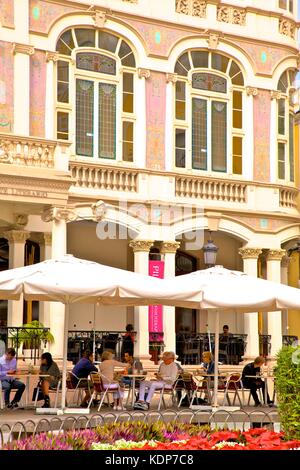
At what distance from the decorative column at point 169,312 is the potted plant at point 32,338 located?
4012 millimetres

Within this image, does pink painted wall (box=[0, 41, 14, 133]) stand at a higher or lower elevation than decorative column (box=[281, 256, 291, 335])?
higher

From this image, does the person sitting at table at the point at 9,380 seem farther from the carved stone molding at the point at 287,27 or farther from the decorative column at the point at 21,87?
the carved stone molding at the point at 287,27

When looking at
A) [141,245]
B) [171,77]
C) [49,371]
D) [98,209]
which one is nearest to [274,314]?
[141,245]

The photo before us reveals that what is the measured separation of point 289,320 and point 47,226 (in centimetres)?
908

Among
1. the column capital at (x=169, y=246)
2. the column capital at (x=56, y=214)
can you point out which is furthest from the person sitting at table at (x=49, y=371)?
the column capital at (x=169, y=246)

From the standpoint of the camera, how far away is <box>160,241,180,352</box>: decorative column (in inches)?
1062

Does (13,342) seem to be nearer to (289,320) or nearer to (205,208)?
(205,208)

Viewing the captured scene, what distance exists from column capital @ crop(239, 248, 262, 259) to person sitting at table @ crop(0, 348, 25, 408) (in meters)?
10.6

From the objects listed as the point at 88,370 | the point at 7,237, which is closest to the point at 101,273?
the point at 88,370

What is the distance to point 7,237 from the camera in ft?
84.5

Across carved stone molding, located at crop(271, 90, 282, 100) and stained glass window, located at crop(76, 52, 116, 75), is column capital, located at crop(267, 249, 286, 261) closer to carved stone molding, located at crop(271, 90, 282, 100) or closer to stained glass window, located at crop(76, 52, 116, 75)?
carved stone molding, located at crop(271, 90, 282, 100)

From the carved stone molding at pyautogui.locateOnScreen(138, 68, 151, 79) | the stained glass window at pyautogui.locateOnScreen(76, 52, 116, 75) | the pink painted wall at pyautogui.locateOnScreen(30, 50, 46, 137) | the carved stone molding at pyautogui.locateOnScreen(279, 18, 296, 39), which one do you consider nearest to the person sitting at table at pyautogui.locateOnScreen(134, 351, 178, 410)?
the pink painted wall at pyautogui.locateOnScreen(30, 50, 46, 137)

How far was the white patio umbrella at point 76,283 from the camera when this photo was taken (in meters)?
16.7

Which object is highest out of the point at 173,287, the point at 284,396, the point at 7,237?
the point at 7,237
